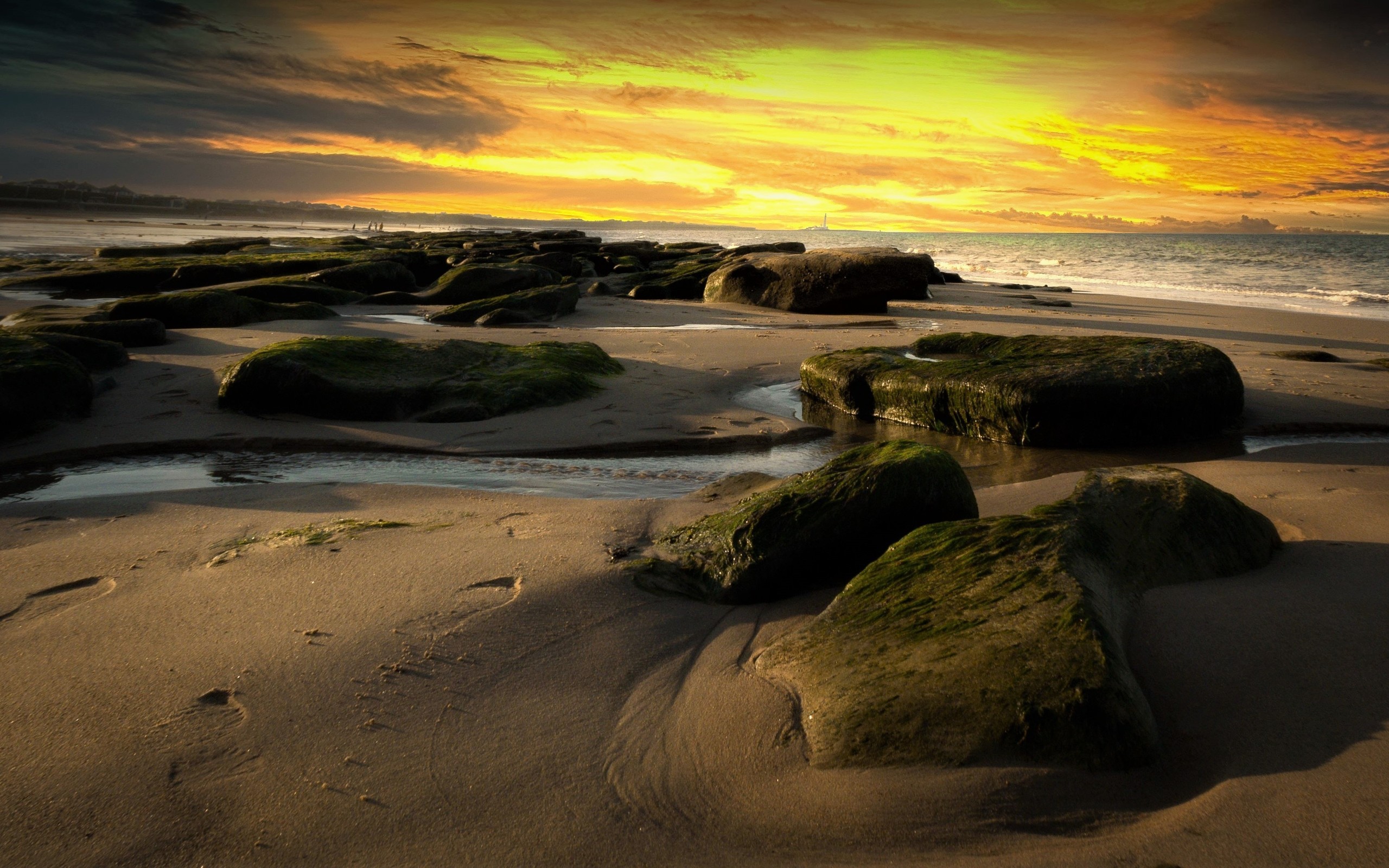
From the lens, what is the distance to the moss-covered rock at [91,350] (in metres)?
7.48

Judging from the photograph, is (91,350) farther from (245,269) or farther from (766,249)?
(766,249)

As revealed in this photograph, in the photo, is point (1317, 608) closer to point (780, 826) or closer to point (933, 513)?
point (933, 513)

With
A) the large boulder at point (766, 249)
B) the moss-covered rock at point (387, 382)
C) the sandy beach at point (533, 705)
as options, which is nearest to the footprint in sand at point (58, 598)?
the sandy beach at point (533, 705)

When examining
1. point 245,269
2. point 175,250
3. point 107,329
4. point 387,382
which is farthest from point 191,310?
point 175,250

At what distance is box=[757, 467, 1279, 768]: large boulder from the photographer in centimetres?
225

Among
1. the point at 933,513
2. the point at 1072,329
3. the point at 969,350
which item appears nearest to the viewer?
the point at 933,513

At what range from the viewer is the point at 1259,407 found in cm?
699

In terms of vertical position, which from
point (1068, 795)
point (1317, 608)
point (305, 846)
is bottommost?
point (305, 846)

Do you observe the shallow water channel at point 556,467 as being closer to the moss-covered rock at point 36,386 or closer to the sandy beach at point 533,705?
the sandy beach at point 533,705

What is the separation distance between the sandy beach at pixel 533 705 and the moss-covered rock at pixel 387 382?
1.83m

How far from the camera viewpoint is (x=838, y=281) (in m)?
14.3

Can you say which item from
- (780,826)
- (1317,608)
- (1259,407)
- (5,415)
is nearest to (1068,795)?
(780,826)

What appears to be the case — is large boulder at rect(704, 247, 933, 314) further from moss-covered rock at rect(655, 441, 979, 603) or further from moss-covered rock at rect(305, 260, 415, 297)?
moss-covered rock at rect(655, 441, 979, 603)

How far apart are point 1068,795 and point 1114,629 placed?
711 millimetres
